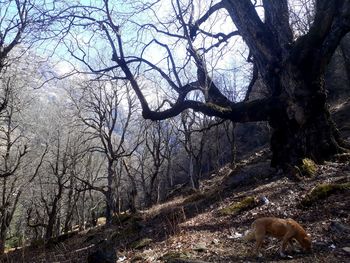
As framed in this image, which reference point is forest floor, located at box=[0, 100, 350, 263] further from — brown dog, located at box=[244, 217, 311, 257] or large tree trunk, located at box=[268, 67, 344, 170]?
large tree trunk, located at box=[268, 67, 344, 170]

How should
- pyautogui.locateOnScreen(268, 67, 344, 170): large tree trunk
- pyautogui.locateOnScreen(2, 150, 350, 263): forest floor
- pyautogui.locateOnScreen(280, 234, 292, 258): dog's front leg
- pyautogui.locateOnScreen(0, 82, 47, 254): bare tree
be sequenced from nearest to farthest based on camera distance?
pyautogui.locateOnScreen(280, 234, 292, 258): dog's front leg, pyautogui.locateOnScreen(2, 150, 350, 263): forest floor, pyautogui.locateOnScreen(268, 67, 344, 170): large tree trunk, pyautogui.locateOnScreen(0, 82, 47, 254): bare tree

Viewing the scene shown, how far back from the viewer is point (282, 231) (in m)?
4.81

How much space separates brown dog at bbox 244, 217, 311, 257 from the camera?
4732 mm

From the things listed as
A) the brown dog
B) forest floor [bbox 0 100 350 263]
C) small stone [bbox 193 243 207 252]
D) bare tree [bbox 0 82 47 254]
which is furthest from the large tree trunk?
bare tree [bbox 0 82 47 254]

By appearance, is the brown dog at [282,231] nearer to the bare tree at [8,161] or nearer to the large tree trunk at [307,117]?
the large tree trunk at [307,117]

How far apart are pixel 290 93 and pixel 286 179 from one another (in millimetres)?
2212

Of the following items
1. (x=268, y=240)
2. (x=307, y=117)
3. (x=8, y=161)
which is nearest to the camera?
(x=268, y=240)

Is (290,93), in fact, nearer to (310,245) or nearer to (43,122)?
(310,245)

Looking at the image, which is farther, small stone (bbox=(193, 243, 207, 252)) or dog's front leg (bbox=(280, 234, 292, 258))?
small stone (bbox=(193, 243, 207, 252))

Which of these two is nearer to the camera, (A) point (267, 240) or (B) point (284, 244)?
(B) point (284, 244)

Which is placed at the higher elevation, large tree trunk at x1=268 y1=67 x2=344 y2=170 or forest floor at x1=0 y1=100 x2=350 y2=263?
large tree trunk at x1=268 y1=67 x2=344 y2=170

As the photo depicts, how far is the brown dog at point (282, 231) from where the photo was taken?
473cm

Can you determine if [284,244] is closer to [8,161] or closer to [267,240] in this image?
[267,240]

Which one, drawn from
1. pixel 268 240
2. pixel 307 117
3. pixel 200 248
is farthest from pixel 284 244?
pixel 307 117
